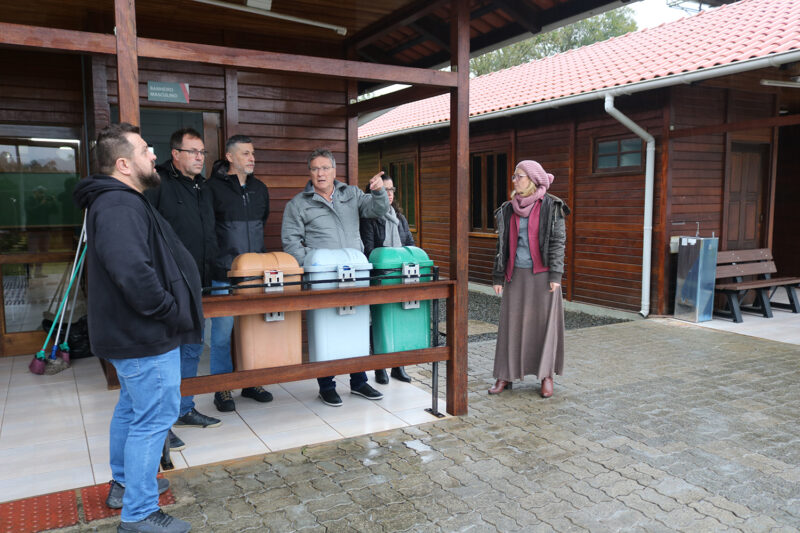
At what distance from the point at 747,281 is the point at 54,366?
7869 mm

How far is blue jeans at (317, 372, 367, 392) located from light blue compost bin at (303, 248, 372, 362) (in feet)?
1.93

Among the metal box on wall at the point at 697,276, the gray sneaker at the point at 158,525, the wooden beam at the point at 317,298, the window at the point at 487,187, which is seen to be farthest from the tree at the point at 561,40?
the gray sneaker at the point at 158,525

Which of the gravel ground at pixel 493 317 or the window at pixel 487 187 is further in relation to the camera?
the window at pixel 487 187

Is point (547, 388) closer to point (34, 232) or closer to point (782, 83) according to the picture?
point (34, 232)

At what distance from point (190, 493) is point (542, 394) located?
8.15ft

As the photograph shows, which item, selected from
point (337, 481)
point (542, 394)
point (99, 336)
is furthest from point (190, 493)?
point (542, 394)

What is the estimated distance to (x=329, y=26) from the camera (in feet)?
16.1

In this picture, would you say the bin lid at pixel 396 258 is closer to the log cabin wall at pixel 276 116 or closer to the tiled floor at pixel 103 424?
the tiled floor at pixel 103 424

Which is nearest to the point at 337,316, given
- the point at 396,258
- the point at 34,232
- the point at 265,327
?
the point at 265,327

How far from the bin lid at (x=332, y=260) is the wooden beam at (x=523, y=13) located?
2.08 meters

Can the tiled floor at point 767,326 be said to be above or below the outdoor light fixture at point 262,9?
below

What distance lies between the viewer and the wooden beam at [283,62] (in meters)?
2.91

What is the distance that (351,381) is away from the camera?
14.0ft

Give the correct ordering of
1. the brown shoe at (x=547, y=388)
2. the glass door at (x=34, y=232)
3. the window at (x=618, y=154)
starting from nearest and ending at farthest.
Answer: the brown shoe at (x=547, y=388) → the glass door at (x=34, y=232) → the window at (x=618, y=154)
